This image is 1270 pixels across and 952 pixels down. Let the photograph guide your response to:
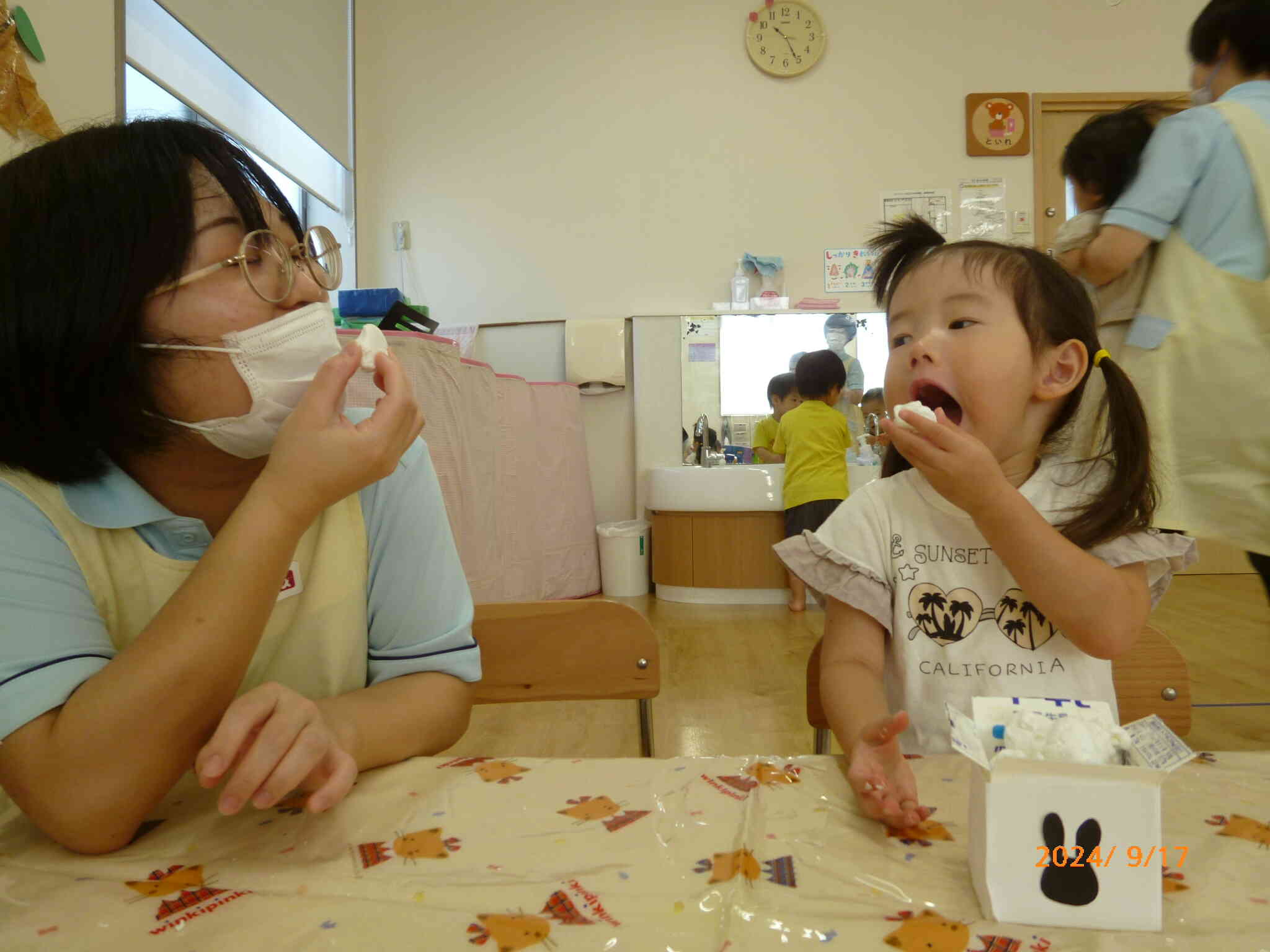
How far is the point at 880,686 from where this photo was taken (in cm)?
76

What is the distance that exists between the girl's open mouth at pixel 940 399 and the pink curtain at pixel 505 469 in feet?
3.95

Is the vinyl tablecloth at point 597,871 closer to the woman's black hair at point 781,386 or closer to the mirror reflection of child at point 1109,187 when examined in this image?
the mirror reflection of child at point 1109,187

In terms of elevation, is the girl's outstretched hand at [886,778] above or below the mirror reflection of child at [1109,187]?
below

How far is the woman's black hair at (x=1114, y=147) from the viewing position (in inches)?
49.5

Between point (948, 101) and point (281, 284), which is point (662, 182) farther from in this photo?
point (281, 284)

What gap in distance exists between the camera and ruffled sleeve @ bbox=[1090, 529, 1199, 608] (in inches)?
29.0

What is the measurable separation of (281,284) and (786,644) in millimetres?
2308

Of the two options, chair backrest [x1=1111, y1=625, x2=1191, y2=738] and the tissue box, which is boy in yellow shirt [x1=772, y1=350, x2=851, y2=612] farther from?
the tissue box

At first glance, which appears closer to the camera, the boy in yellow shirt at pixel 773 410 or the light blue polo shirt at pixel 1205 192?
the light blue polo shirt at pixel 1205 192

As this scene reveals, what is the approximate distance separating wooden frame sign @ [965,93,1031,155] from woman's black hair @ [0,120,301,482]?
3803mm

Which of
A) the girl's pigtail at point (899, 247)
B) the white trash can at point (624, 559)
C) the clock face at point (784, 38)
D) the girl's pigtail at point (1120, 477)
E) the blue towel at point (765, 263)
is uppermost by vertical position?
the clock face at point (784, 38)

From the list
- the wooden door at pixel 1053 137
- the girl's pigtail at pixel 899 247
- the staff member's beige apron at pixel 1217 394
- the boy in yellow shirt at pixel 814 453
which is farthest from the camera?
the wooden door at pixel 1053 137

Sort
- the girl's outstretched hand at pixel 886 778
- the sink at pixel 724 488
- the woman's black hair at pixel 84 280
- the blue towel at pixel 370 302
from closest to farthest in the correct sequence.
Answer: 1. the girl's outstretched hand at pixel 886 778
2. the woman's black hair at pixel 84 280
3. the blue towel at pixel 370 302
4. the sink at pixel 724 488
